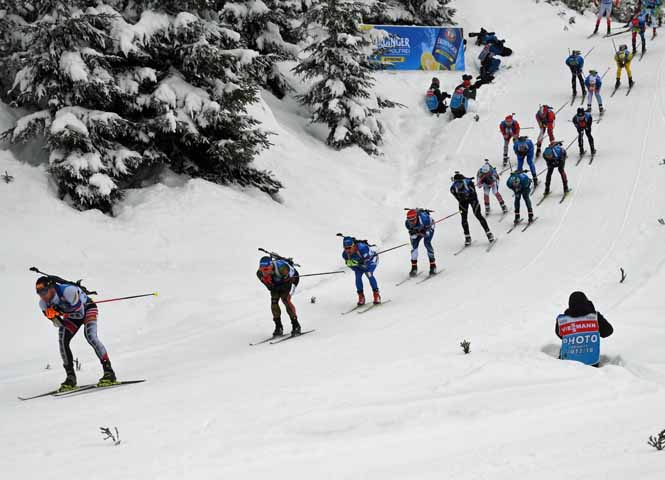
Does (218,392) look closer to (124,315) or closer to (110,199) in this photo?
(124,315)

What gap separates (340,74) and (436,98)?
5848mm

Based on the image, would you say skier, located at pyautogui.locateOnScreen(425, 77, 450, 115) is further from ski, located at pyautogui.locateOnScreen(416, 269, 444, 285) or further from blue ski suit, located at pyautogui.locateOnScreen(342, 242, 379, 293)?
blue ski suit, located at pyautogui.locateOnScreen(342, 242, 379, 293)

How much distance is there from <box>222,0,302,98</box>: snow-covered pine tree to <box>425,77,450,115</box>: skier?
5.91 meters

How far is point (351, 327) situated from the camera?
11422 mm

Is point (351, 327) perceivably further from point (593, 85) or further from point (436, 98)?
point (436, 98)

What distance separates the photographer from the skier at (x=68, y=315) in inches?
328

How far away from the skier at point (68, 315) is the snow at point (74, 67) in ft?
20.7

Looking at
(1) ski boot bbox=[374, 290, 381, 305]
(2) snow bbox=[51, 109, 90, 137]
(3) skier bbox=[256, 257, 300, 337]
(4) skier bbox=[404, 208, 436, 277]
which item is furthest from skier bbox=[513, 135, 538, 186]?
(2) snow bbox=[51, 109, 90, 137]

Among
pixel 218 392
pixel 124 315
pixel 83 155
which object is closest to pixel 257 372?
pixel 218 392

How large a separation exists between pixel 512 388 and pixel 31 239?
32.9ft

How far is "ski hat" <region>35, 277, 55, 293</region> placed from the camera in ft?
26.9

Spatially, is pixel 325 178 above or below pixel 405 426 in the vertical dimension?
above

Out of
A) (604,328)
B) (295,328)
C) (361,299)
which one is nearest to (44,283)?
(295,328)

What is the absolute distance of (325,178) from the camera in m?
19.7
